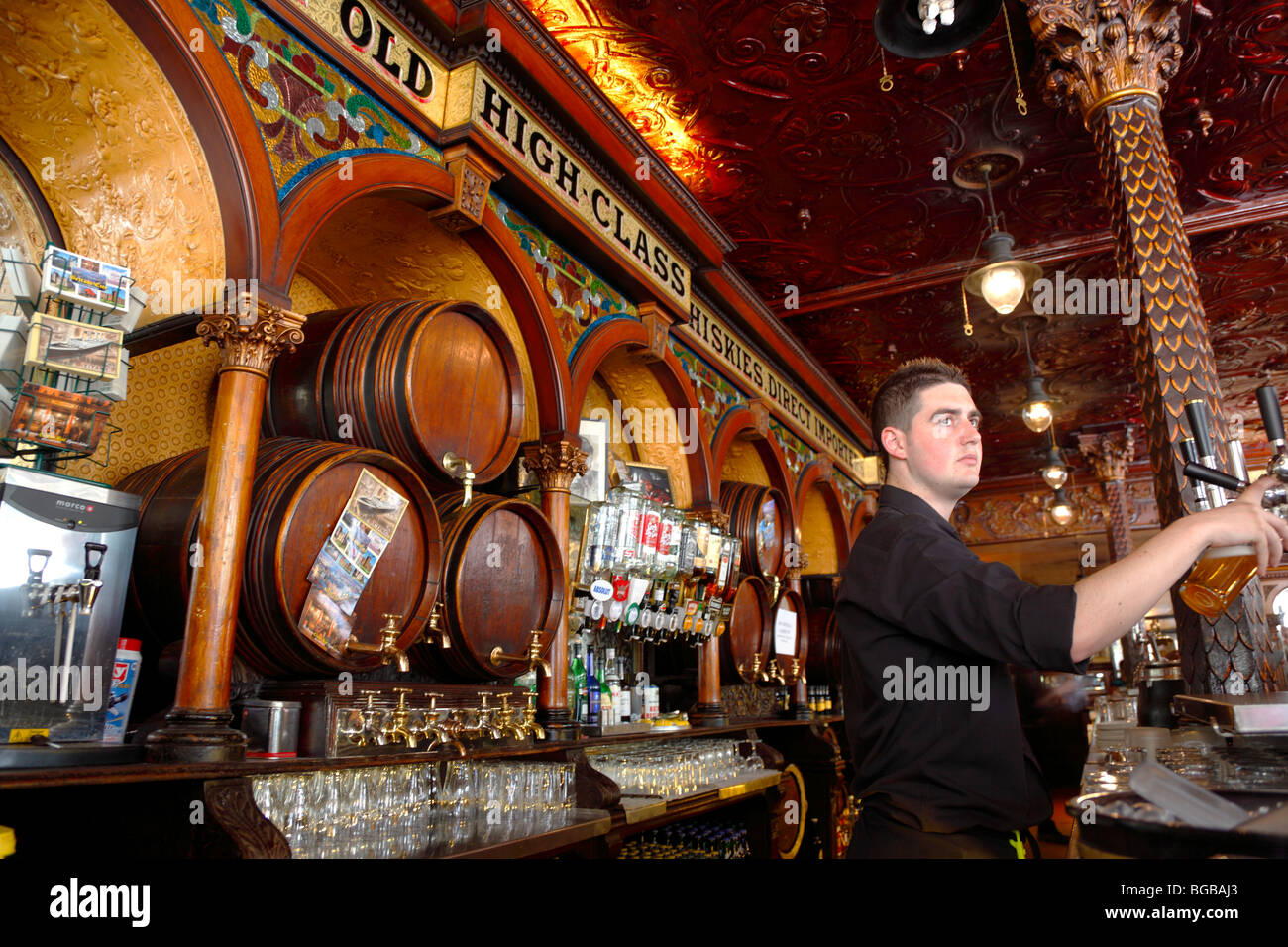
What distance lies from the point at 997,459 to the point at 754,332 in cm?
822

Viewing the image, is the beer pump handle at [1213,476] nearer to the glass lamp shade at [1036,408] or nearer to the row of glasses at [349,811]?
the row of glasses at [349,811]

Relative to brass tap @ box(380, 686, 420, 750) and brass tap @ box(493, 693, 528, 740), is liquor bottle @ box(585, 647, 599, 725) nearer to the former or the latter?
brass tap @ box(493, 693, 528, 740)

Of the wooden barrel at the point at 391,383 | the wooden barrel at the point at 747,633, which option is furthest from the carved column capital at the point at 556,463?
the wooden barrel at the point at 747,633

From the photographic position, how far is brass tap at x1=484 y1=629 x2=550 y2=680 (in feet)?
11.2

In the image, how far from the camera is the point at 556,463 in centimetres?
438

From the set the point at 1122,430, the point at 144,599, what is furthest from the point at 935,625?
the point at 1122,430

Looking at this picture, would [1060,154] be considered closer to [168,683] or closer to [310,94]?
[310,94]

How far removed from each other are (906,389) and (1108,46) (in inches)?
127

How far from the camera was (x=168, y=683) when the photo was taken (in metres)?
2.69

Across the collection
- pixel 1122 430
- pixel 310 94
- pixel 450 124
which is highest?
pixel 1122 430

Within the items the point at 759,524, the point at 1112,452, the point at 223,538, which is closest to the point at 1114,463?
the point at 1112,452

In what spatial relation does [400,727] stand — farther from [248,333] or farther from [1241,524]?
[1241,524]

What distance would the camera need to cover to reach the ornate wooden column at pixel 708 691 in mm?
5645

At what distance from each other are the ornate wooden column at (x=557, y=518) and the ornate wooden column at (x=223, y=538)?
1704 millimetres
